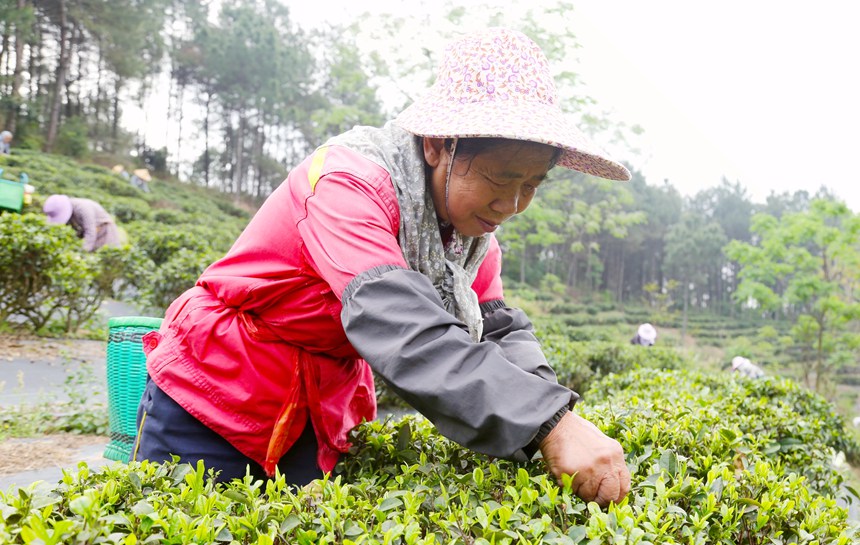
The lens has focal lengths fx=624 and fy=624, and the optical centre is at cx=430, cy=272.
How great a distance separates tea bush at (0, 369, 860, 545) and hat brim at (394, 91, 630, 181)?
29.3 inches

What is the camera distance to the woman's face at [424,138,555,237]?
4.95 feet

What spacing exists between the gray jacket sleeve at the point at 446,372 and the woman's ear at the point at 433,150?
45cm

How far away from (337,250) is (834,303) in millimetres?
15547

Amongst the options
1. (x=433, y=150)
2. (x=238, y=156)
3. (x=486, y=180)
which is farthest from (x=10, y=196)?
(x=238, y=156)

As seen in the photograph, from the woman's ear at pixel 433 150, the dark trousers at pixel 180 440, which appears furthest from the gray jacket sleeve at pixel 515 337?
the dark trousers at pixel 180 440

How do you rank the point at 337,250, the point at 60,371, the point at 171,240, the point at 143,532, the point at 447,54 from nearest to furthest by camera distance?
the point at 143,532, the point at 337,250, the point at 447,54, the point at 60,371, the point at 171,240

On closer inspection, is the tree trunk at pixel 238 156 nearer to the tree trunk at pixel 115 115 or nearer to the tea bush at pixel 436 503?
the tree trunk at pixel 115 115

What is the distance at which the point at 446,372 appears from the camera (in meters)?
1.20

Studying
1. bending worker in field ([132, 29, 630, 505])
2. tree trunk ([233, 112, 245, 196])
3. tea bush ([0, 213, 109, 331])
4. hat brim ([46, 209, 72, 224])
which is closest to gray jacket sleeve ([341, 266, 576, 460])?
bending worker in field ([132, 29, 630, 505])

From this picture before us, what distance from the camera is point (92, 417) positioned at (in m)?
4.54

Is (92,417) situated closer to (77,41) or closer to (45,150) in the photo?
(45,150)

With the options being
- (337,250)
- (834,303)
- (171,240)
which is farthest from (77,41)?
(337,250)

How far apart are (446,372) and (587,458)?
34 cm

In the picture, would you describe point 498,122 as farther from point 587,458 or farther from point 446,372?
point 587,458
